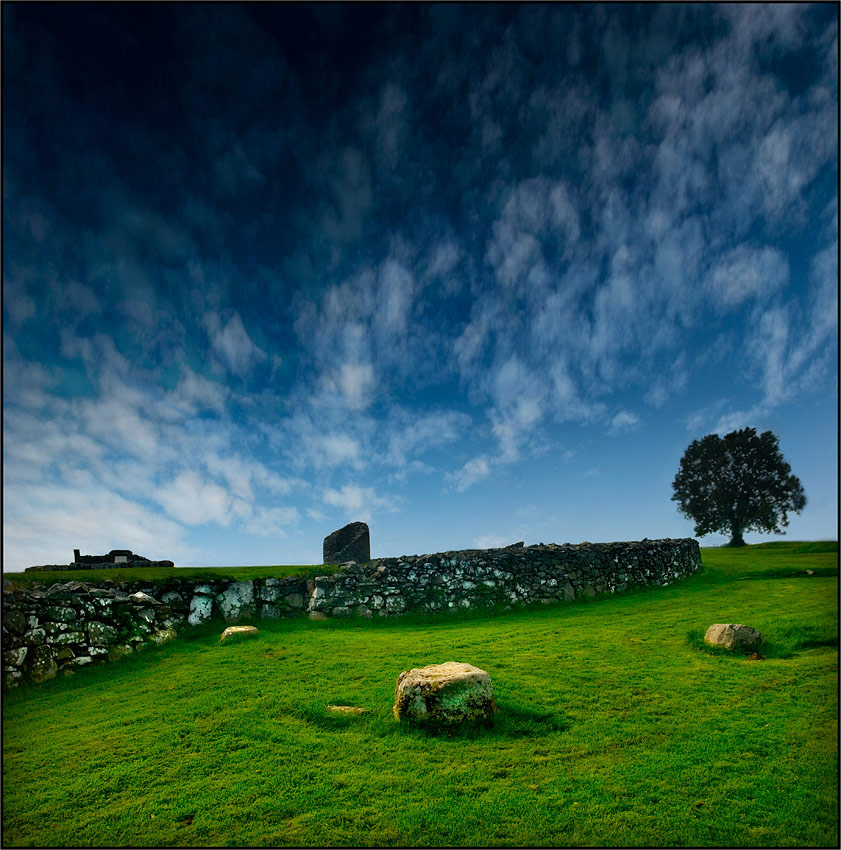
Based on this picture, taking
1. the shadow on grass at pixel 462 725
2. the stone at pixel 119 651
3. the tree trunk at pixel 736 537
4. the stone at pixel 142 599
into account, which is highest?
the stone at pixel 142 599

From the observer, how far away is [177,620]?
14.4 metres

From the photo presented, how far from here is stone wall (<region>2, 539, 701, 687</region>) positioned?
11.3 m

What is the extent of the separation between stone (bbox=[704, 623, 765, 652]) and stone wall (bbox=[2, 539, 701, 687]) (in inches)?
325

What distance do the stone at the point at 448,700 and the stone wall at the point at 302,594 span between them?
889 centimetres

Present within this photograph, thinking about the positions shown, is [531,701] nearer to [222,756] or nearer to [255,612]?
[222,756]

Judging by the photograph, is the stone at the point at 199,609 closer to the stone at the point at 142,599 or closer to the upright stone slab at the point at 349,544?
the stone at the point at 142,599

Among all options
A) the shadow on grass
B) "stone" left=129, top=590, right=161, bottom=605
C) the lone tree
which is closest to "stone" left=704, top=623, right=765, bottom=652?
the shadow on grass

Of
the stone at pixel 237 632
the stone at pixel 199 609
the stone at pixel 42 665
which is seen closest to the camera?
the stone at pixel 42 665

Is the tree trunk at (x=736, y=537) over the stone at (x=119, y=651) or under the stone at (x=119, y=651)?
under

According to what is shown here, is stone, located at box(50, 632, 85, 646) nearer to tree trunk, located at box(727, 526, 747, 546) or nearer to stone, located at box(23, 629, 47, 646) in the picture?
stone, located at box(23, 629, 47, 646)

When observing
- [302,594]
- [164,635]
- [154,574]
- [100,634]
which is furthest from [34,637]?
[302,594]

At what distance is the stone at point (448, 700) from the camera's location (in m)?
7.04

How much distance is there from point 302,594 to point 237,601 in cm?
210


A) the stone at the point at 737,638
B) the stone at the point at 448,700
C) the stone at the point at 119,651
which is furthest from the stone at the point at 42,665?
the stone at the point at 737,638
